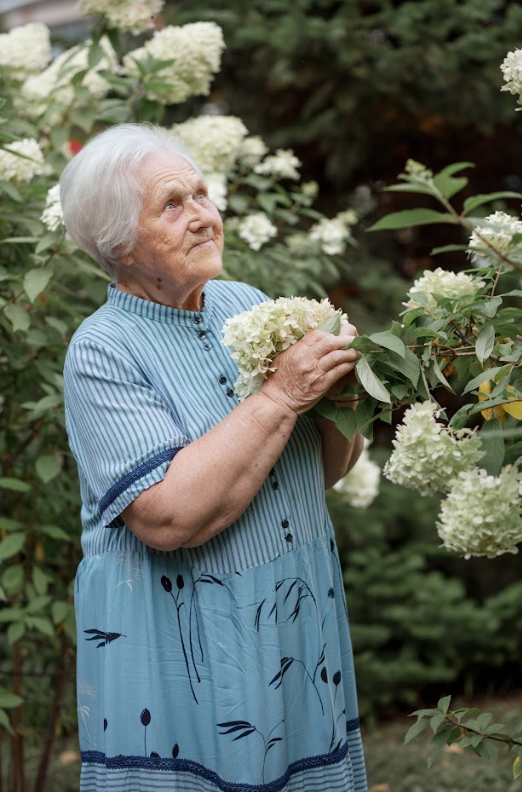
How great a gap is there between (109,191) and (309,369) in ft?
1.83

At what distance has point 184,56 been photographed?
116 inches

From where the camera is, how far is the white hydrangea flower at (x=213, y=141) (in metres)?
3.03

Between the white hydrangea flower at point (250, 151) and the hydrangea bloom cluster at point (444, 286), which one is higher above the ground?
the white hydrangea flower at point (250, 151)

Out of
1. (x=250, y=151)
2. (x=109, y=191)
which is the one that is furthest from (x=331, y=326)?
(x=250, y=151)

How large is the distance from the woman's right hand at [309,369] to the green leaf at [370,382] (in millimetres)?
38

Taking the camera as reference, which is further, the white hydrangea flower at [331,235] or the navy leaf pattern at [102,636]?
the white hydrangea flower at [331,235]

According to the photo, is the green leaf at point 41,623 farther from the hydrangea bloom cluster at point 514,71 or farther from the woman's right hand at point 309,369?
the hydrangea bloom cluster at point 514,71

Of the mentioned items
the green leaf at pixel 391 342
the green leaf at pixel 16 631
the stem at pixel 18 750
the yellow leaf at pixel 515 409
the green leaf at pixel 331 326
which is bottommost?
the stem at pixel 18 750

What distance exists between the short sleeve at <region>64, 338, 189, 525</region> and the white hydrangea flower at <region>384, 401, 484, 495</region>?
44 cm

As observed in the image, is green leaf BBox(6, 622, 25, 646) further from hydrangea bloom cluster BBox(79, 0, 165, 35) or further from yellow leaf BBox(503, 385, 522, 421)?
hydrangea bloom cluster BBox(79, 0, 165, 35)

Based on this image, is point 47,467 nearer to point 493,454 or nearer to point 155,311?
point 155,311

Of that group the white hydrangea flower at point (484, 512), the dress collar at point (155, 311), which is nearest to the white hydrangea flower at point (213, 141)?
the dress collar at point (155, 311)

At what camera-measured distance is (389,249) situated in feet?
17.6

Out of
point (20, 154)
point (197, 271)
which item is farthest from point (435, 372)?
point (20, 154)
